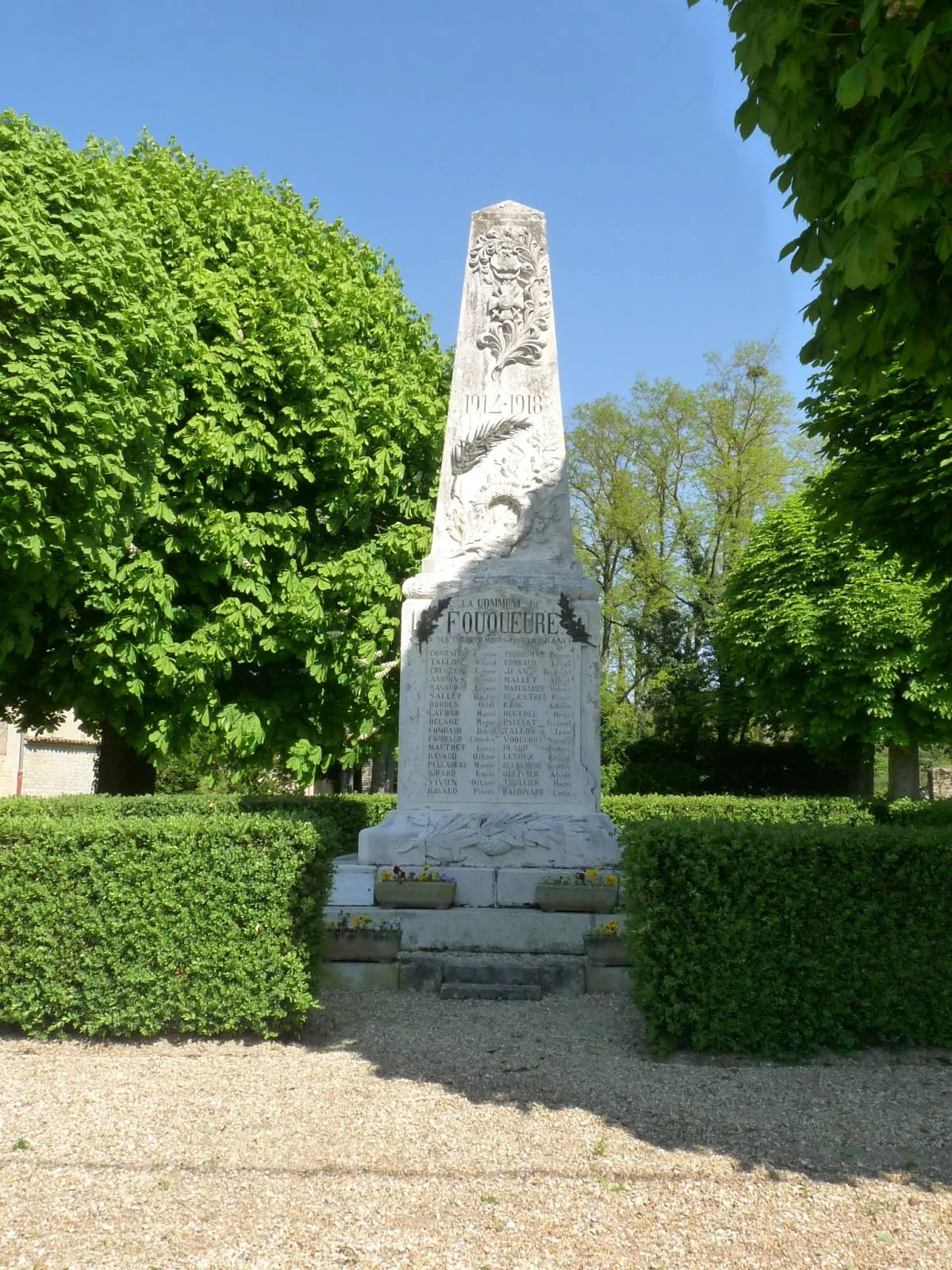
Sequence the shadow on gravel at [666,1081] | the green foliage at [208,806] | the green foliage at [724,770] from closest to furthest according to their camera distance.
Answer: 1. the shadow on gravel at [666,1081]
2. the green foliage at [208,806]
3. the green foliage at [724,770]

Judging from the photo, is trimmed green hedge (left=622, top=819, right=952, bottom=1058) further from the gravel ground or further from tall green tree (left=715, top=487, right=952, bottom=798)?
tall green tree (left=715, top=487, right=952, bottom=798)

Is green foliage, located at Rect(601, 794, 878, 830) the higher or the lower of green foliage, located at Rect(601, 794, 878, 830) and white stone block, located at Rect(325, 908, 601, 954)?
the higher

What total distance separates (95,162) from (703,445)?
22.7 meters

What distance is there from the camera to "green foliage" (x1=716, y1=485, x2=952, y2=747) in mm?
21266

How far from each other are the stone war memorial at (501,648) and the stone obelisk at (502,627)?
15 mm

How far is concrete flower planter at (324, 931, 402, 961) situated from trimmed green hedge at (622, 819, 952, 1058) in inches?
90.8

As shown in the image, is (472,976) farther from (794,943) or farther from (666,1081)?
(794,943)

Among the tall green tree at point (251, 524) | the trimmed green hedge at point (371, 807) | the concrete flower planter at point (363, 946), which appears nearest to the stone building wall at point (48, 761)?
the tall green tree at point (251, 524)

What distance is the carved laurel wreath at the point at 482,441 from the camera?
10.2m

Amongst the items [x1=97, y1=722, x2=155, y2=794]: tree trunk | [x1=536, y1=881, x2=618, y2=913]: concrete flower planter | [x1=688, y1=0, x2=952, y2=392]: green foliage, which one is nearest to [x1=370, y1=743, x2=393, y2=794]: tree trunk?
[x1=97, y1=722, x2=155, y2=794]: tree trunk

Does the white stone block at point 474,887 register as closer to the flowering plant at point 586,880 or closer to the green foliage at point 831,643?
the flowering plant at point 586,880

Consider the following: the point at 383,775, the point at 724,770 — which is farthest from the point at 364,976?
the point at 724,770

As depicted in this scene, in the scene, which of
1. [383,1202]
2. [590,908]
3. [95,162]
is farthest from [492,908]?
[95,162]

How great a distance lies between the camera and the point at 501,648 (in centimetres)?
968
